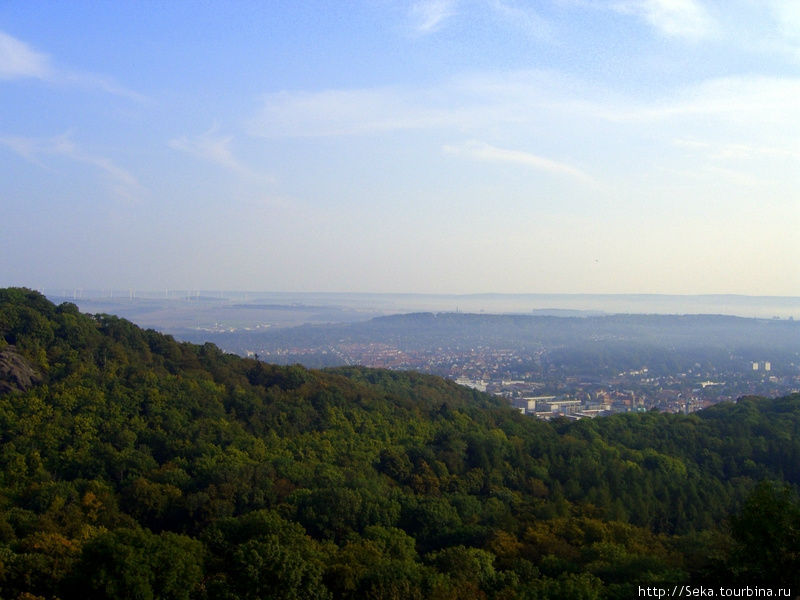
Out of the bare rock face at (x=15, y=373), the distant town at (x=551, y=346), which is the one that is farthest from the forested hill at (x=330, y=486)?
the distant town at (x=551, y=346)

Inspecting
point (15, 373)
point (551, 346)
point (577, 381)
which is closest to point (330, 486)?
point (15, 373)

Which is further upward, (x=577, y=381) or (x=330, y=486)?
(x=330, y=486)

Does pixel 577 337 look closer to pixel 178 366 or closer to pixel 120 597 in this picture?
pixel 178 366

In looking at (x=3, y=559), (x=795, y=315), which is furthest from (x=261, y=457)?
(x=795, y=315)

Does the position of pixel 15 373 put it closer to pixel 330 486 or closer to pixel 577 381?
pixel 330 486

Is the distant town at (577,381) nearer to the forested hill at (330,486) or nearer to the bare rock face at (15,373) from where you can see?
the forested hill at (330,486)

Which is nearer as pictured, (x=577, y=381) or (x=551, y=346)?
(x=577, y=381)
